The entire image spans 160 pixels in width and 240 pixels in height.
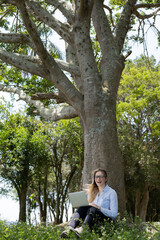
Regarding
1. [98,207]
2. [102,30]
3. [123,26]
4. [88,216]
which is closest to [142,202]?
[123,26]

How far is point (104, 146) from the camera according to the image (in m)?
6.48

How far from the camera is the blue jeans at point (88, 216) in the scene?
15.6 feet

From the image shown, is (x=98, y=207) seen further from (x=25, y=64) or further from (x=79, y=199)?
(x=25, y=64)

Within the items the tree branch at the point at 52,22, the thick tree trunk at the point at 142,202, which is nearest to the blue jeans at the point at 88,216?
the tree branch at the point at 52,22

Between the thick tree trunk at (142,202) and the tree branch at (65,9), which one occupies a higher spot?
the tree branch at (65,9)

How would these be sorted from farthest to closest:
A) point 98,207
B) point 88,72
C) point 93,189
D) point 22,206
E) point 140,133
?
point 140,133 → point 22,206 → point 88,72 → point 93,189 → point 98,207

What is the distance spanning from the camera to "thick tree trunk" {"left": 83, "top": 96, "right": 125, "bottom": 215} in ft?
21.0

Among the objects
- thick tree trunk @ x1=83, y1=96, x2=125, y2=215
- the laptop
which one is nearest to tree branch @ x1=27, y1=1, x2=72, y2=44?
thick tree trunk @ x1=83, y1=96, x2=125, y2=215

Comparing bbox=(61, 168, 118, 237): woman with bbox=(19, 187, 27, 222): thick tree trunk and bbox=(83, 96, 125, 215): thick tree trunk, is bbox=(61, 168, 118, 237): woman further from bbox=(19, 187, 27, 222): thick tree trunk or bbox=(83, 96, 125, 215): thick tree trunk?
bbox=(19, 187, 27, 222): thick tree trunk

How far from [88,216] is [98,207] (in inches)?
10.7

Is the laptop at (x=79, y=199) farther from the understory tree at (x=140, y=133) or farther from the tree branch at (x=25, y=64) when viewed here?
the understory tree at (x=140, y=133)

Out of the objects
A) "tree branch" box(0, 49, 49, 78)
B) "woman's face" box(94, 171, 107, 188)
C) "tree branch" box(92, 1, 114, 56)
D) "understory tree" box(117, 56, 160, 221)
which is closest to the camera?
"woman's face" box(94, 171, 107, 188)

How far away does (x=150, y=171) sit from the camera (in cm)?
1783

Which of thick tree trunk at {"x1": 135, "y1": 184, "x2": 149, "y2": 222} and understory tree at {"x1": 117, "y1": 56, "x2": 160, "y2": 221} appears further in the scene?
thick tree trunk at {"x1": 135, "y1": 184, "x2": 149, "y2": 222}
